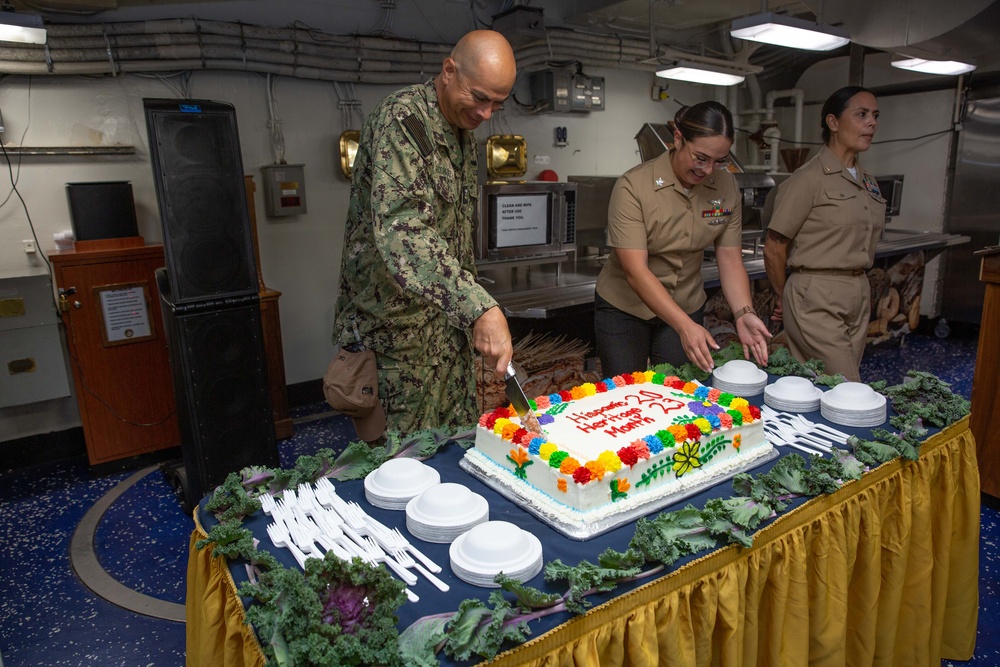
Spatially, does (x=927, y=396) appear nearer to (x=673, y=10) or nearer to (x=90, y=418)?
(x=90, y=418)

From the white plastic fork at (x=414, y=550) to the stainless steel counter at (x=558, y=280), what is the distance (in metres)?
2.12

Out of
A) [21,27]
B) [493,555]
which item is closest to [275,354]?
[21,27]

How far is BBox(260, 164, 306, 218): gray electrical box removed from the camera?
161 inches

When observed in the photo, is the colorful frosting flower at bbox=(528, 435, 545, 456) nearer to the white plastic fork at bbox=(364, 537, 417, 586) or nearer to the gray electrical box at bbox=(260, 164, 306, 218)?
the white plastic fork at bbox=(364, 537, 417, 586)

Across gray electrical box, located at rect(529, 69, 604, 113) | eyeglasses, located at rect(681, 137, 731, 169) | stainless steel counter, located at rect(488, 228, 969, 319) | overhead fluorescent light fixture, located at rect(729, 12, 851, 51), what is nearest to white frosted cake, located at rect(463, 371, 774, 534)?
eyeglasses, located at rect(681, 137, 731, 169)

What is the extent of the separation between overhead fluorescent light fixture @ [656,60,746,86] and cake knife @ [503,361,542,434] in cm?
346

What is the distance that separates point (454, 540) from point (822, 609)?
949 millimetres

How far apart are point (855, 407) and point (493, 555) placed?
1266mm

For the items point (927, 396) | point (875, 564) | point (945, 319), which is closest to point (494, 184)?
point (927, 396)

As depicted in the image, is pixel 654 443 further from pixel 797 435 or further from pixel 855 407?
pixel 855 407

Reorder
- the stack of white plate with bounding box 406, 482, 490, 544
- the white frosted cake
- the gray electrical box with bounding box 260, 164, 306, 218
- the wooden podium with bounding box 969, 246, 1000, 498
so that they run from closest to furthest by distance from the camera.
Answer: the stack of white plate with bounding box 406, 482, 490, 544 < the white frosted cake < the wooden podium with bounding box 969, 246, 1000, 498 < the gray electrical box with bounding box 260, 164, 306, 218

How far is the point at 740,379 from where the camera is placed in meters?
2.21

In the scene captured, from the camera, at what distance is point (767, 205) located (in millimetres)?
4363

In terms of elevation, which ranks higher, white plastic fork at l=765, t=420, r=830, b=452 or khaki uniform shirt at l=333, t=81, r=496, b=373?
khaki uniform shirt at l=333, t=81, r=496, b=373
